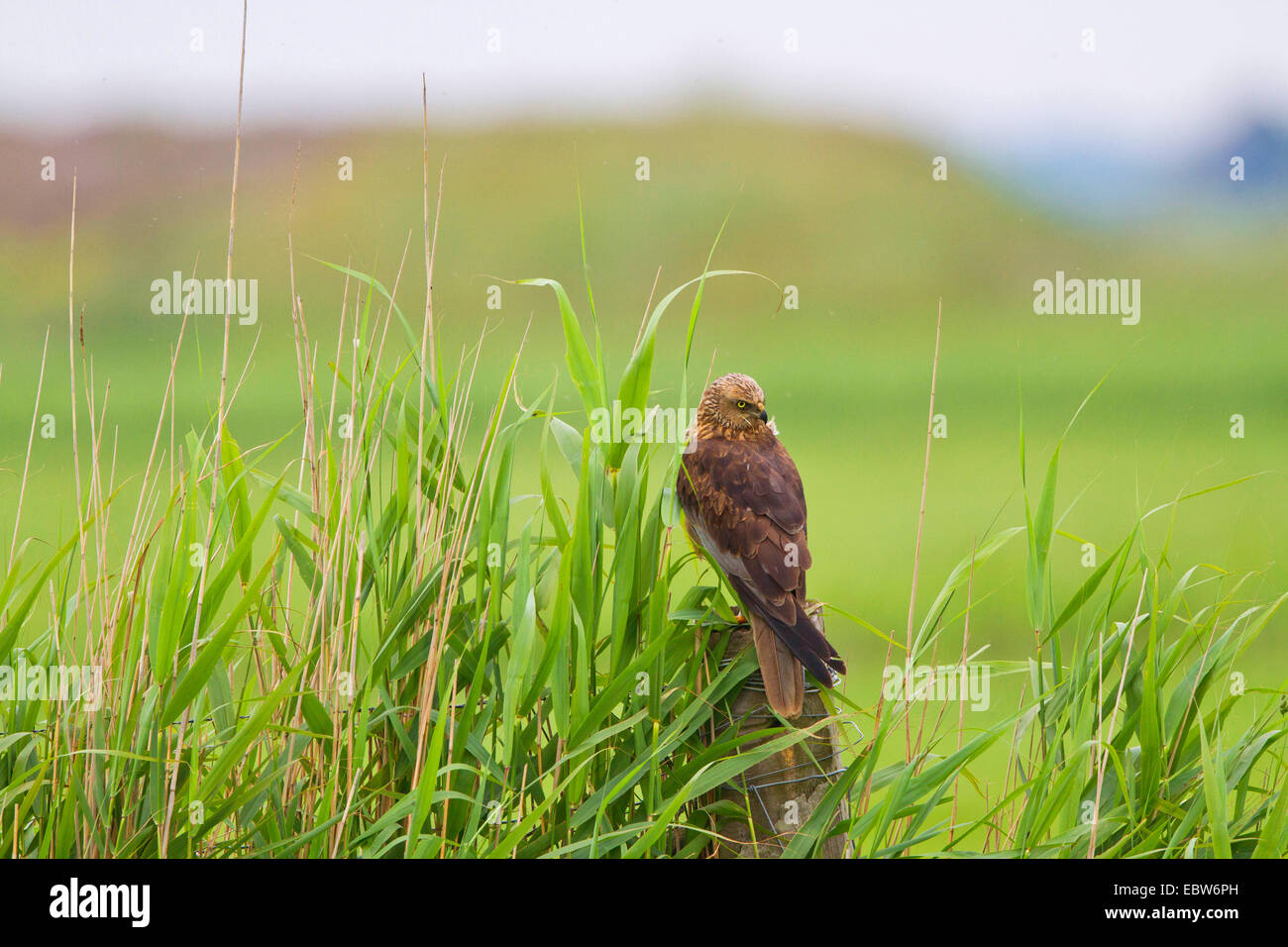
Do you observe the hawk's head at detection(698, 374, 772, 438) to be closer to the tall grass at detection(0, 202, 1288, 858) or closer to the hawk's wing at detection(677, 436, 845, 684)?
the hawk's wing at detection(677, 436, 845, 684)

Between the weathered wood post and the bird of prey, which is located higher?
the bird of prey

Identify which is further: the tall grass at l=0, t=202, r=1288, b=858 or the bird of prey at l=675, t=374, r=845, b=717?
the bird of prey at l=675, t=374, r=845, b=717

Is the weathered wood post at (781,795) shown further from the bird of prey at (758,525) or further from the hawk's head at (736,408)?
the hawk's head at (736,408)

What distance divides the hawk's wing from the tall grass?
0.12 metres

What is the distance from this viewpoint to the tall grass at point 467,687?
1.72m

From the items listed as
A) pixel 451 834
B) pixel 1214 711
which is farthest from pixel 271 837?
pixel 1214 711

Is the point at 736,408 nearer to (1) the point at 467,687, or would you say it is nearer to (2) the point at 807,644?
(2) the point at 807,644

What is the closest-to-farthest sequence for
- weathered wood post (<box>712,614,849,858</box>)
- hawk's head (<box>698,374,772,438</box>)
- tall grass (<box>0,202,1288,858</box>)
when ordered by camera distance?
tall grass (<box>0,202,1288,858</box>) < weathered wood post (<box>712,614,849,858</box>) < hawk's head (<box>698,374,772,438</box>)

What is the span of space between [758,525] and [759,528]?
0.01 meters

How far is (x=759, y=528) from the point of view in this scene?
7.30 feet

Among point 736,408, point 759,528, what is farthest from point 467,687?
point 736,408

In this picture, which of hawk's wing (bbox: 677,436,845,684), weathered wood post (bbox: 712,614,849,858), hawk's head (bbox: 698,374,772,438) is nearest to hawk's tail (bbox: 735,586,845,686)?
hawk's wing (bbox: 677,436,845,684)

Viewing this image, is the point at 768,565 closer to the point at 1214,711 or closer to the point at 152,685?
the point at 1214,711

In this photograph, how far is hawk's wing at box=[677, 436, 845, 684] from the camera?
1894mm
